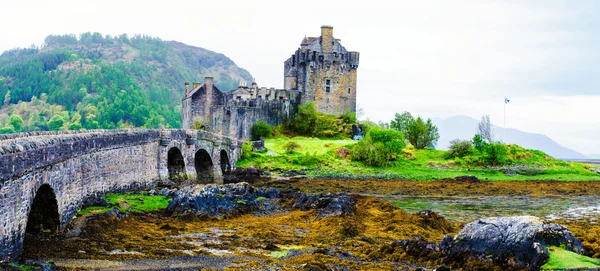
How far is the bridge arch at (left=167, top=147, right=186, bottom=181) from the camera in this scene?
37.0 metres

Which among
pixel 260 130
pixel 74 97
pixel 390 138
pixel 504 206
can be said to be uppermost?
pixel 74 97

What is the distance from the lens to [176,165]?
37625mm

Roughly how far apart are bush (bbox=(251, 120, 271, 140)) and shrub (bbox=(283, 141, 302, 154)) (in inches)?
224

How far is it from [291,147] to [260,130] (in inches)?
256

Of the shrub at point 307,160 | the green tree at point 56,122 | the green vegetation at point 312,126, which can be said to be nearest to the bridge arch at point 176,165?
the shrub at point 307,160

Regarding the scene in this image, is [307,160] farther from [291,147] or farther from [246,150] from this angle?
[246,150]

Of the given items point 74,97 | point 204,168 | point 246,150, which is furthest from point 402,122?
point 74,97

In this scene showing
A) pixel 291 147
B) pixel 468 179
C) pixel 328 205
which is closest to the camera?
pixel 328 205

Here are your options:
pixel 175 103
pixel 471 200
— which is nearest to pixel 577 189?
pixel 471 200

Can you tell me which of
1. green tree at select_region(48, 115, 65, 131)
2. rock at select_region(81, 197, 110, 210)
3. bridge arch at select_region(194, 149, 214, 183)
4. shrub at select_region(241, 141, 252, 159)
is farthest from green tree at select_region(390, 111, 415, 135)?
green tree at select_region(48, 115, 65, 131)

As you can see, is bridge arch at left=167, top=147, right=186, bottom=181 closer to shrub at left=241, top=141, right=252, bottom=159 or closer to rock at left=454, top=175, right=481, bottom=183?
shrub at left=241, top=141, right=252, bottom=159

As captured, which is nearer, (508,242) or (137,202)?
(508,242)

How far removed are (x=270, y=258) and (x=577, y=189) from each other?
33.4 metres

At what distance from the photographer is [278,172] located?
174ft
